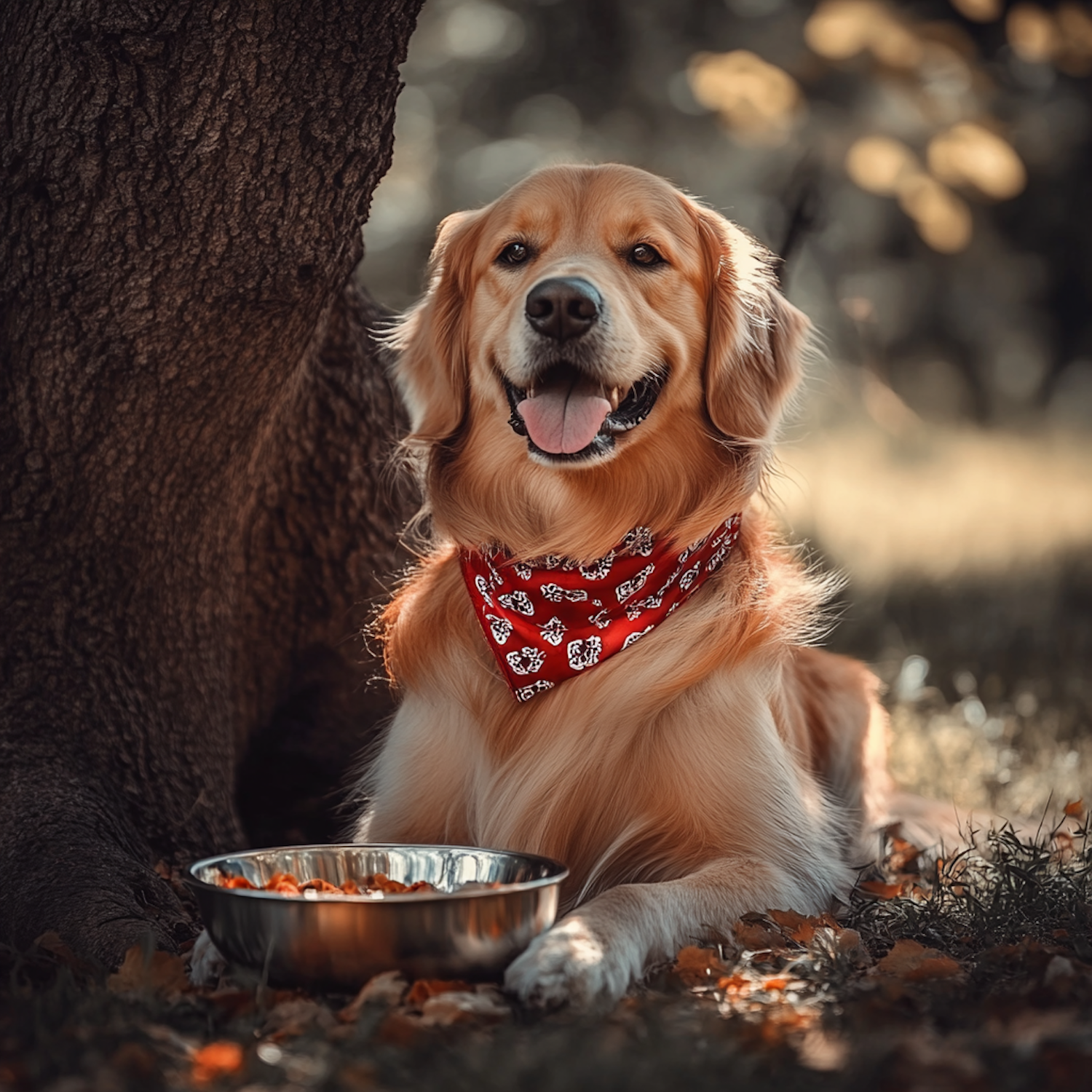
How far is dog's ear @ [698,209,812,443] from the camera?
130 inches

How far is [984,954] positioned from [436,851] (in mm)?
1125

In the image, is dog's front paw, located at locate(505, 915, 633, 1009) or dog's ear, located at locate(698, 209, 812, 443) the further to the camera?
dog's ear, located at locate(698, 209, 812, 443)

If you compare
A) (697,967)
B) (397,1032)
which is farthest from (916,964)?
(397,1032)

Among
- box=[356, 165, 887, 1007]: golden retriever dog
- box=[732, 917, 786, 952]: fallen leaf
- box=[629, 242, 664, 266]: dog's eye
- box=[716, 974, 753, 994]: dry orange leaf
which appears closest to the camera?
box=[716, 974, 753, 994]: dry orange leaf

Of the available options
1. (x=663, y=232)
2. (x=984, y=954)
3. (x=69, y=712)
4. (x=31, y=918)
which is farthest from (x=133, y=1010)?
(x=663, y=232)

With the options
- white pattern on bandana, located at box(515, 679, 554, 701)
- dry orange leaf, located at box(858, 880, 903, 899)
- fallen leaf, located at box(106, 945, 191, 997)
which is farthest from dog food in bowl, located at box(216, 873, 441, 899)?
dry orange leaf, located at box(858, 880, 903, 899)

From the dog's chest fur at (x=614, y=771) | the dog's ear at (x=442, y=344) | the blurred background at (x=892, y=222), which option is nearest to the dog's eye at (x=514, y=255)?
the dog's ear at (x=442, y=344)

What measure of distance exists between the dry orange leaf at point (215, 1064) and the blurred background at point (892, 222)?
2.10 metres

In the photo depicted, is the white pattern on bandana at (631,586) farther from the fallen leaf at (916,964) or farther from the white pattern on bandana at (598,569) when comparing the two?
the fallen leaf at (916,964)

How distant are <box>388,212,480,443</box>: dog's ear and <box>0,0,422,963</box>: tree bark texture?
0.26 m

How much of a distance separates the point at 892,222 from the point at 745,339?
9.32 m

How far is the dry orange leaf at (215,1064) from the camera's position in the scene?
6.03 ft

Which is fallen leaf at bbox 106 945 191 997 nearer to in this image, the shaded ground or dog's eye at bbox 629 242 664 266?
the shaded ground

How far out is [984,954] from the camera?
2.48 m
